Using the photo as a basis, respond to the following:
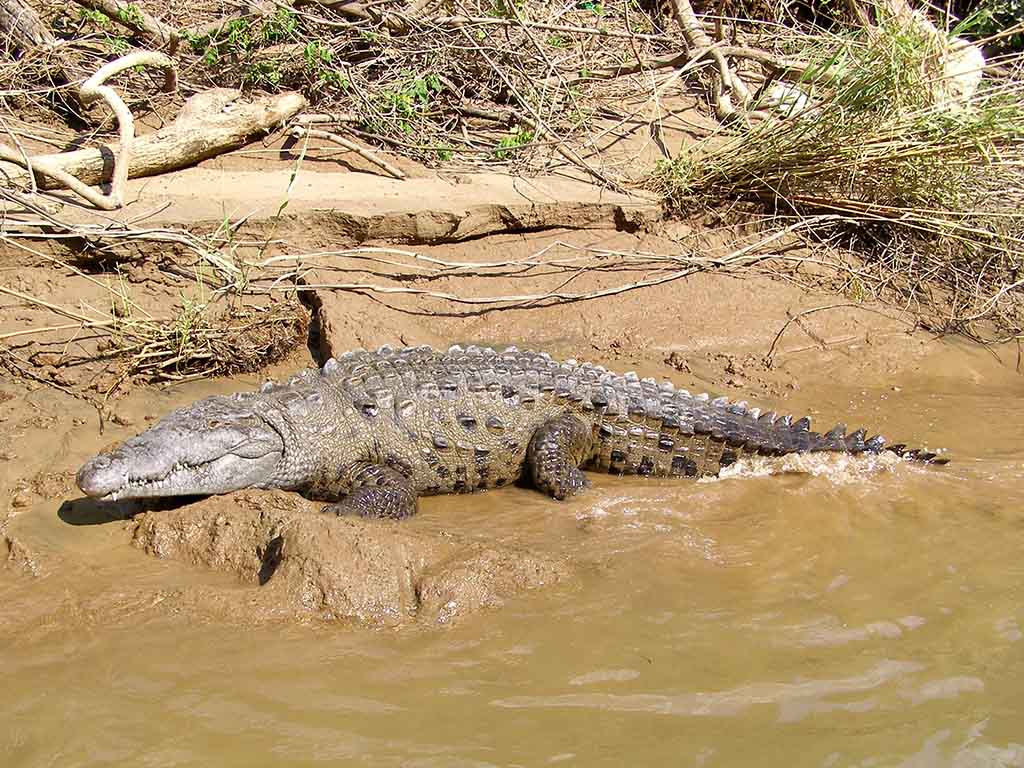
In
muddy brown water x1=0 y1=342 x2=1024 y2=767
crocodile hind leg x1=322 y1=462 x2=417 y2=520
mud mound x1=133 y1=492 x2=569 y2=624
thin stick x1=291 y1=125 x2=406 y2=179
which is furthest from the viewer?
thin stick x1=291 y1=125 x2=406 y2=179

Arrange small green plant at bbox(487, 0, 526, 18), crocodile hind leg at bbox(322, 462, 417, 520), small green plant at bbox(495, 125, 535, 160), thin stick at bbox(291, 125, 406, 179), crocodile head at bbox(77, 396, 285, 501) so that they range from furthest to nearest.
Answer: small green plant at bbox(487, 0, 526, 18), small green plant at bbox(495, 125, 535, 160), thin stick at bbox(291, 125, 406, 179), crocodile hind leg at bbox(322, 462, 417, 520), crocodile head at bbox(77, 396, 285, 501)

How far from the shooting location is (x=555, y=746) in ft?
8.87

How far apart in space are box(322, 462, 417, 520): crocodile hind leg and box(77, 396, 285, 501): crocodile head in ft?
1.26

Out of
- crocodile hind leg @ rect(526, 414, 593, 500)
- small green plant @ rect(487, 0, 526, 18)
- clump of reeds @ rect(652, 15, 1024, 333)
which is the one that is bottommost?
crocodile hind leg @ rect(526, 414, 593, 500)

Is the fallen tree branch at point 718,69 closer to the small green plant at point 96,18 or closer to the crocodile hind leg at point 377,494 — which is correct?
the crocodile hind leg at point 377,494

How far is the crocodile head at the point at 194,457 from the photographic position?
151 inches

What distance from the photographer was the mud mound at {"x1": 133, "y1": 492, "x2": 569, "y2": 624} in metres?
3.29

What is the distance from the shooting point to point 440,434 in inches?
178

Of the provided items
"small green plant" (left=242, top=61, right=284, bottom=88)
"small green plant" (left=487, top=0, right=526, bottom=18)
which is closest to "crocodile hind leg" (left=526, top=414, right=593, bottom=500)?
"small green plant" (left=242, top=61, right=284, bottom=88)

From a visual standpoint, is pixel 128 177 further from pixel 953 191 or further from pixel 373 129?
pixel 953 191

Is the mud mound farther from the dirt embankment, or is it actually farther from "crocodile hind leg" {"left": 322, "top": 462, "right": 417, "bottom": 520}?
"crocodile hind leg" {"left": 322, "top": 462, "right": 417, "bottom": 520}

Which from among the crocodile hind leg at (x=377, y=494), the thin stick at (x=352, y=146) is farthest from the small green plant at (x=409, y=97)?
the crocodile hind leg at (x=377, y=494)

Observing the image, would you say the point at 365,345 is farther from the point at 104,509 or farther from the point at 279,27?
the point at 279,27

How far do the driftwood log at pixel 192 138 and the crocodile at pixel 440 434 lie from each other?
7.98ft
